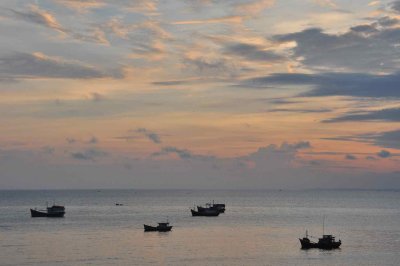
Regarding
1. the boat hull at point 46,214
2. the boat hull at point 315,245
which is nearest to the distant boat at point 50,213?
the boat hull at point 46,214

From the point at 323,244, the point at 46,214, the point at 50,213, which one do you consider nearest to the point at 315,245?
the point at 323,244

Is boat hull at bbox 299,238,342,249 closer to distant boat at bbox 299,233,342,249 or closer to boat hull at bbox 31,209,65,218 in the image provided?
distant boat at bbox 299,233,342,249

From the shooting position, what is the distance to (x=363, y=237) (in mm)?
131375

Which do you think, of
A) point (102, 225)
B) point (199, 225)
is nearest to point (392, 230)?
point (199, 225)

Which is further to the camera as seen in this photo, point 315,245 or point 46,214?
point 46,214

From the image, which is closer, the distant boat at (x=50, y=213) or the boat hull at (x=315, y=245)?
the boat hull at (x=315, y=245)

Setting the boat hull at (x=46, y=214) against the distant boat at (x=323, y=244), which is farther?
the boat hull at (x=46, y=214)

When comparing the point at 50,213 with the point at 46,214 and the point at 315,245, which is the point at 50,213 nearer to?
the point at 46,214

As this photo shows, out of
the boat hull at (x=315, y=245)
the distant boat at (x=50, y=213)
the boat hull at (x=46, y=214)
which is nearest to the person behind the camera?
the boat hull at (x=315, y=245)

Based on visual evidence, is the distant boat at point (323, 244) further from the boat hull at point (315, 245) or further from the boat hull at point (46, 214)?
the boat hull at point (46, 214)

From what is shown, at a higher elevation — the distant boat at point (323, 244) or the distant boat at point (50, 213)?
the distant boat at point (50, 213)

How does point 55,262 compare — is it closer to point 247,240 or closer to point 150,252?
point 150,252

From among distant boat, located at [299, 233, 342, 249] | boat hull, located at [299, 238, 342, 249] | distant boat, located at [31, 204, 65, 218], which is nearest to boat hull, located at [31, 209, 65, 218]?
distant boat, located at [31, 204, 65, 218]

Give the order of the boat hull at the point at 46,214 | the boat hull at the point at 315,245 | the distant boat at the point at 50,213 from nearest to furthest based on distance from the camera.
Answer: the boat hull at the point at 315,245 → the distant boat at the point at 50,213 → the boat hull at the point at 46,214
